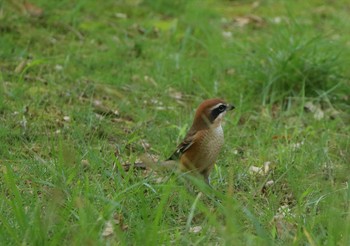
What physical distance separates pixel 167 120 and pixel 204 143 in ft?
5.34

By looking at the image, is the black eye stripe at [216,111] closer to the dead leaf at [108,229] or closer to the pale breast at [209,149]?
the pale breast at [209,149]

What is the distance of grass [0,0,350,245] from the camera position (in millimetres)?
4949

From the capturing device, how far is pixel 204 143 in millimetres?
6172

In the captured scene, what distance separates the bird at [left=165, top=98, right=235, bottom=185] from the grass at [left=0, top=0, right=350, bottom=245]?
21 centimetres

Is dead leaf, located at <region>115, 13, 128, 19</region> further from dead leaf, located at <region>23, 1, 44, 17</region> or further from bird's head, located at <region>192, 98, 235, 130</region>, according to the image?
bird's head, located at <region>192, 98, 235, 130</region>

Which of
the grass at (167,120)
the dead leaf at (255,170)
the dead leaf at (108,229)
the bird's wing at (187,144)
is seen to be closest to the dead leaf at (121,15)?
the grass at (167,120)

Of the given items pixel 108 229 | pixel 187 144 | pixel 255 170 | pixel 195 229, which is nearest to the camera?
pixel 108 229

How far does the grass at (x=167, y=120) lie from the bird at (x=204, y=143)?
21cm

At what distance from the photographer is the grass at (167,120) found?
495 cm

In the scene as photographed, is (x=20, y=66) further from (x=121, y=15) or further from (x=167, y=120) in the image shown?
(x=121, y=15)

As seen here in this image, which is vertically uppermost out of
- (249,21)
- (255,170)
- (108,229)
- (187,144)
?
(108,229)

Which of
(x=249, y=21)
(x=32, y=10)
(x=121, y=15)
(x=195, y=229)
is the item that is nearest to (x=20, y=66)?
(x=32, y=10)

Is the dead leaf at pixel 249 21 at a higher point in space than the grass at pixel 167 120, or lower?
lower

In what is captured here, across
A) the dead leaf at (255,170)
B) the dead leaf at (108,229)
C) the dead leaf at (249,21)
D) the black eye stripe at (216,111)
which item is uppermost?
the dead leaf at (108,229)
